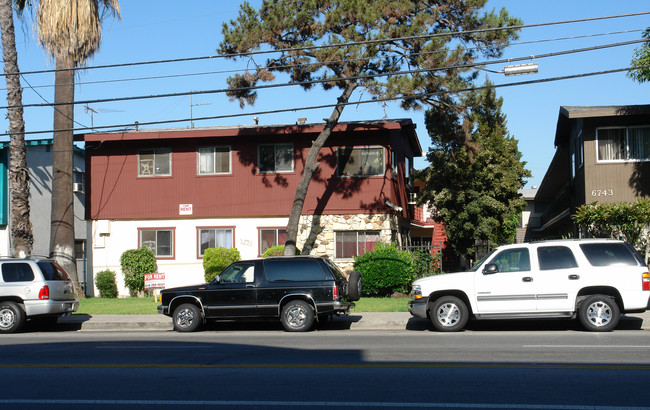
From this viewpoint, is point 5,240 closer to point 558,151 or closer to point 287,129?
point 287,129

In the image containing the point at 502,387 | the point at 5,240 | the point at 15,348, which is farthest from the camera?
the point at 5,240

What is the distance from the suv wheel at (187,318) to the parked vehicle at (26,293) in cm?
332

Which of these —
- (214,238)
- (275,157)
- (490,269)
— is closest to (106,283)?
(214,238)

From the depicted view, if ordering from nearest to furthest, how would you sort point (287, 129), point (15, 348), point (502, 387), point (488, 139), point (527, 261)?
point (502, 387) → point (15, 348) → point (527, 261) → point (287, 129) → point (488, 139)

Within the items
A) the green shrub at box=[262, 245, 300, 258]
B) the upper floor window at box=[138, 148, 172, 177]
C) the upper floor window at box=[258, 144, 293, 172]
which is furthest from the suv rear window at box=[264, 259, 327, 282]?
the upper floor window at box=[138, 148, 172, 177]

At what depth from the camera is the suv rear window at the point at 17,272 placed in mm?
16859

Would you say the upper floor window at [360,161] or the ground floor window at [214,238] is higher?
the upper floor window at [360,161]

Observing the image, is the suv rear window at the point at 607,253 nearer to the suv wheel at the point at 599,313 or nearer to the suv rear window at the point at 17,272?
the suv wheel at the point at 599,313

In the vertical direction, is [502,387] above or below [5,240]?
below

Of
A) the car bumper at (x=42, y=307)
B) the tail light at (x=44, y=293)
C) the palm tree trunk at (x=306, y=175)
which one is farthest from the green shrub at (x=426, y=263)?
the tail light at (x=44, y=293)

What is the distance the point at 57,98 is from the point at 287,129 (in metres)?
8.31

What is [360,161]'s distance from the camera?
2659 cm

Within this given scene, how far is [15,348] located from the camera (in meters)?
13.3

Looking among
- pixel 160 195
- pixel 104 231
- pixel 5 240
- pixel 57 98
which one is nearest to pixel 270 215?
pixel 160 195
